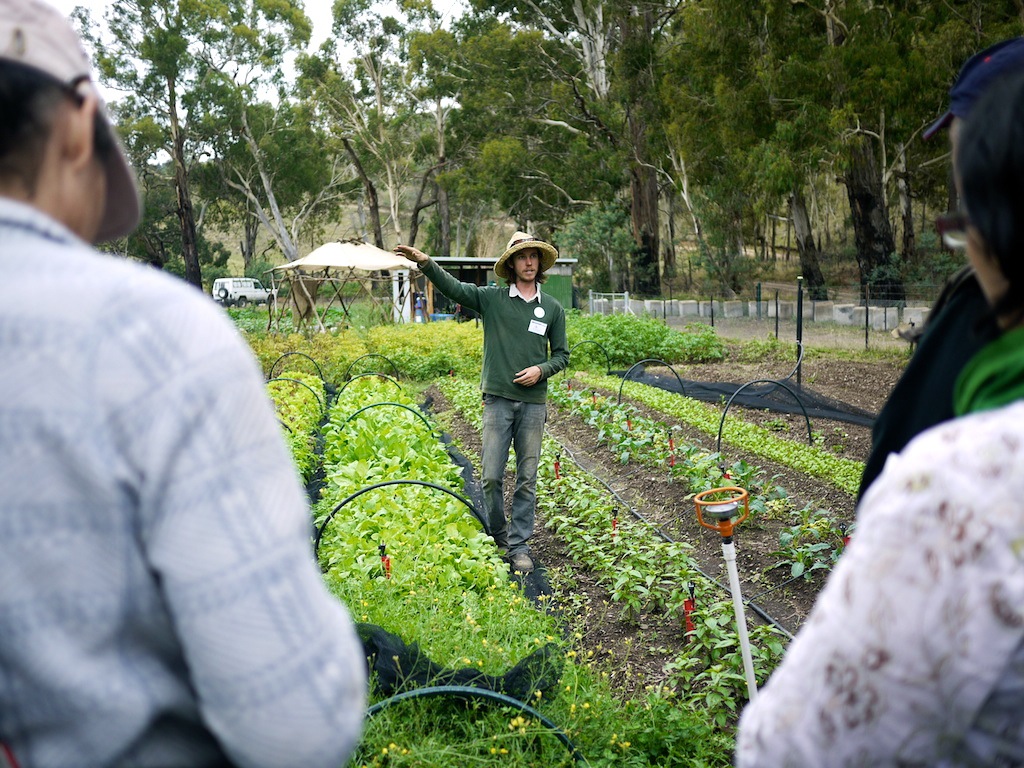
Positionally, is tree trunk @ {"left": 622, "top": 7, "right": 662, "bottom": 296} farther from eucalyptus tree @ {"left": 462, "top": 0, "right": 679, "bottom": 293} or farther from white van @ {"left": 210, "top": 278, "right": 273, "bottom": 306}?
white van @ {"left": 210, "top": 278, "right": 273, "bottom": 306}

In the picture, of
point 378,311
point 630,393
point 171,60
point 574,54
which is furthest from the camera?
point 171,60

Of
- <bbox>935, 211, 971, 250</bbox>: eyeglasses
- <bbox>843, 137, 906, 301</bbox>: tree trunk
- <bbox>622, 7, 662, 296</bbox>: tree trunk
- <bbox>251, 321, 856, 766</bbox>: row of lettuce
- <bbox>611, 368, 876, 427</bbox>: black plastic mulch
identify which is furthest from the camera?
<bbox>622, 7, 662, 296</bbox>: tree trunk

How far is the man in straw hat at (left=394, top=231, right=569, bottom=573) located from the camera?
5.54 meters

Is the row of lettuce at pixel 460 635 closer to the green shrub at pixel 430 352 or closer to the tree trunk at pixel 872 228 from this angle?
the green shrub at pixel 430 352

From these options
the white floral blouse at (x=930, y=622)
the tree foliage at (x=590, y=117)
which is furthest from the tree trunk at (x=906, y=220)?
the white floral blouse at (x=930, y=622)

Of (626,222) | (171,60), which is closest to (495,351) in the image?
(626,222)

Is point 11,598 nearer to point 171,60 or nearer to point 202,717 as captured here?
point 202,717

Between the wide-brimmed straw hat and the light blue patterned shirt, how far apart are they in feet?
15.4

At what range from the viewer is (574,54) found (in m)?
31.5

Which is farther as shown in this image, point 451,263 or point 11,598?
point 451,263

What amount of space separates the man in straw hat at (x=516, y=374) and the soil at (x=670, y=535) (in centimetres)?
43

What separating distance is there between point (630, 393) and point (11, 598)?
1172 centimetres

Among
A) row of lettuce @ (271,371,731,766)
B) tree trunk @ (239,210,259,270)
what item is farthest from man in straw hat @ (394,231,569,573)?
tree trunk @ (239,210,259,270)

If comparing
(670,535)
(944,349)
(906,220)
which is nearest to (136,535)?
(944,349)
